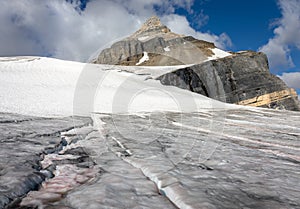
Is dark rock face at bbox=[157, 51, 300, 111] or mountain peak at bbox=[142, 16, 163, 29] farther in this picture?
mountain peak at bbox=[142, 16, 163, 29]

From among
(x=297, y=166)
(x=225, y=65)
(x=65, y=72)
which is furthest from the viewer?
(x=225, y=65)

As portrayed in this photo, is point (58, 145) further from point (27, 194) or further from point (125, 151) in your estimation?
point (27, 194)

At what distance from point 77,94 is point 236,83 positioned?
1296 centimetres

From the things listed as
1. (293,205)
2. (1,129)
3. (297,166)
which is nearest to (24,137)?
(1,129)

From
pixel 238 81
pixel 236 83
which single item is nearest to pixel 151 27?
pixel 238 81

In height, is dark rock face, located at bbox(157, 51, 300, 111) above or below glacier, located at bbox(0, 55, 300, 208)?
above

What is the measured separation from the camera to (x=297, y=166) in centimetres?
281

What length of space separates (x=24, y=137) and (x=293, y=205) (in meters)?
2.96

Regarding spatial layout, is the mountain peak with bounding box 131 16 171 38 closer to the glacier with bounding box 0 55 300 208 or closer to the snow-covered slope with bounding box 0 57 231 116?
the snow-covered slope with bounding box 0 57 231 116

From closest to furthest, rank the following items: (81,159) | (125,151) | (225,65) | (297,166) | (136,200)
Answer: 1. (136,200)
2. (81,159)
3. (297,166)
4. (125,151)
5. (225,65)

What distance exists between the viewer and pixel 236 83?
18750 millimetres

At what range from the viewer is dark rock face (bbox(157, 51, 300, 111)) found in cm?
1789

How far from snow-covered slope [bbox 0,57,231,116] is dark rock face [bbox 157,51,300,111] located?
255cm

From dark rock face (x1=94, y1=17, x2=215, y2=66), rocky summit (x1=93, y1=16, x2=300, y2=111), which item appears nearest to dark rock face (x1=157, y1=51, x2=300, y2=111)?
rocky summit (x1=93, y1=16, x2=300, y2=111)
